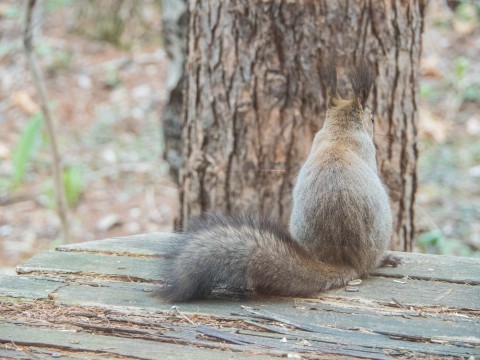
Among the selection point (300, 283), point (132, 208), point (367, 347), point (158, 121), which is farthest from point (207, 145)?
→ point (158, 121)

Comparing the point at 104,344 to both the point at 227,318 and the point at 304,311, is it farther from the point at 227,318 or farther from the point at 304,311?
the point at 304,311

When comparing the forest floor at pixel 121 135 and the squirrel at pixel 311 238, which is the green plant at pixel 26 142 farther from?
the squirrel at pixel 311 238

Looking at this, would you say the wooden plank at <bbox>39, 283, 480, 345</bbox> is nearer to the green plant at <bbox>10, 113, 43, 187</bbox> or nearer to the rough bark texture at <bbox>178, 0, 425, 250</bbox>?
the rough bark texture at <bbox>178, 0, 425, 250</bbox>

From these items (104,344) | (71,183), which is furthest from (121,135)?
(104,344)

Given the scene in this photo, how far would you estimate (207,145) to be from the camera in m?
3.52

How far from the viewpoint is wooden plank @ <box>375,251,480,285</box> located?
252 cm

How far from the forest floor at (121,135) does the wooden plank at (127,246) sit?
274cm

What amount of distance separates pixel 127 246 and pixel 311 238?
0.81 meters

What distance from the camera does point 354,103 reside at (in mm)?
2754

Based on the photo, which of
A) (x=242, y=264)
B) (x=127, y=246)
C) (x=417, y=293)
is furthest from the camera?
(x=127, y=246)

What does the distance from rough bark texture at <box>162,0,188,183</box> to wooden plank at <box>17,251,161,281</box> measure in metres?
1.81

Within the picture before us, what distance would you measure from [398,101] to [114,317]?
1.93 metres

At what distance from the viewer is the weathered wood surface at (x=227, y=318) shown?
1926mm

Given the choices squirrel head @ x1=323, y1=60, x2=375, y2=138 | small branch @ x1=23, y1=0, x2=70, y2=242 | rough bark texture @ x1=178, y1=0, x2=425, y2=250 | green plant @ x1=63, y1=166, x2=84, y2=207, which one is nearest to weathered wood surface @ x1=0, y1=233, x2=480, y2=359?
squirrel head @ x1=323, y1=60, x2=375, y2=138
